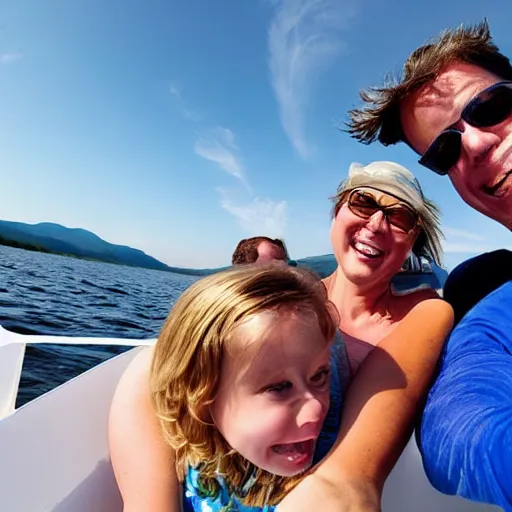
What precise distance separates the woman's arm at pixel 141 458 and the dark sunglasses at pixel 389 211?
3.73 ft

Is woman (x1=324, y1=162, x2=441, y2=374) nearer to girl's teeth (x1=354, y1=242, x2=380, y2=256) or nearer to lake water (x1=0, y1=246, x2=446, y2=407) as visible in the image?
girl's teeth (x1=354, y1=242, x2=380, y2=256)

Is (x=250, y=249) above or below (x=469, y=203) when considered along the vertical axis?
below

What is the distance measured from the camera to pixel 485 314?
112 cm

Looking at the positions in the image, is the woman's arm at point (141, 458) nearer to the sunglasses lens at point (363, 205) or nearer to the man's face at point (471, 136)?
the sunglasses lens at point (363, 205)

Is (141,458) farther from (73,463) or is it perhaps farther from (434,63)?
(434,63)

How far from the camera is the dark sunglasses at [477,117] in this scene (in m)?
1.47

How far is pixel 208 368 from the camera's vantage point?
1158 millimetres

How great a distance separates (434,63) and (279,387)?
141 cm

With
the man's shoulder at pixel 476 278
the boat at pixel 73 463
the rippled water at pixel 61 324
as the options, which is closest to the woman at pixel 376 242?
the man's shoulder at pixel 476 278

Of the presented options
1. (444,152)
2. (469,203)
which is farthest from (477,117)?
(469,203)

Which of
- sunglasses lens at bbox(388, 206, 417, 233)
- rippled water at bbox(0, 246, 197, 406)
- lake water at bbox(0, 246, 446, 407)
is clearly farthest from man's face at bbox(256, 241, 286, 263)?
rippled water at bbox(0, 246, 197, 406)

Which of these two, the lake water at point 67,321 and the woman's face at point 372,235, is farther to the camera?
the lake water at point 67,321

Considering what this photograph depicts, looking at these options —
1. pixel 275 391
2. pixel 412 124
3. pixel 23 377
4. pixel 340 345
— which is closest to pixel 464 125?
pixel 412 124

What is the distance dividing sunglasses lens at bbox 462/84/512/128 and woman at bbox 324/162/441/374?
0.33m
